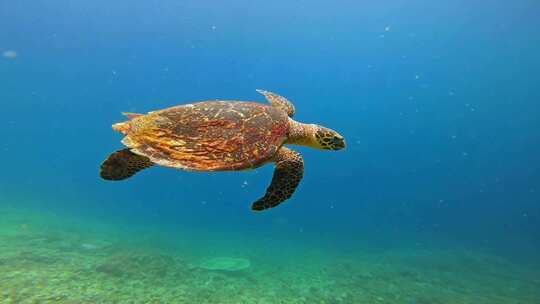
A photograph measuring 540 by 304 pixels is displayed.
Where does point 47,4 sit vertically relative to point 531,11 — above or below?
above

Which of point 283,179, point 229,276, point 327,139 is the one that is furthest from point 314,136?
point 229,276

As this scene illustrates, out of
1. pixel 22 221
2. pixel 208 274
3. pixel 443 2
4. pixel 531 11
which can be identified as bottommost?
pixel 208 274

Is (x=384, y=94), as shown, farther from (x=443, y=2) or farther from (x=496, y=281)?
(x=496, y=281)

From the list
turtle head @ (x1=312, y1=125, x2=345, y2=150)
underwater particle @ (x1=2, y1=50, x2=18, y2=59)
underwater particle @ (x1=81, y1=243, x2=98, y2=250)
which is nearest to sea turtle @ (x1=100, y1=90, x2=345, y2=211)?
turtle head @ (x1=312, y1=125, x2=345, y2=150)

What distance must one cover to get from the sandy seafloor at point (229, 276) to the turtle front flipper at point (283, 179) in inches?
211

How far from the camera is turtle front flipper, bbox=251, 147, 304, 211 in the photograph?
13.6 ft

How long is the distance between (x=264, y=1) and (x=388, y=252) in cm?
2573

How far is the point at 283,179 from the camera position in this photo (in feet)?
14.3

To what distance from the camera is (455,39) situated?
1469 inches

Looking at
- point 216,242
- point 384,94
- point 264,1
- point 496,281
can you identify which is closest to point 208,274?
point 216,242

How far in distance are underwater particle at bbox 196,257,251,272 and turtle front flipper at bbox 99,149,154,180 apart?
27.8 feet

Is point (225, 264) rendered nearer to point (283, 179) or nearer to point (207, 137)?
point (283, 179)

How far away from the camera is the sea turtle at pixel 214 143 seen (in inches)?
156

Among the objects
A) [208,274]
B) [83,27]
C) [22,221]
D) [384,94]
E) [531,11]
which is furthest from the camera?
[384,94]
